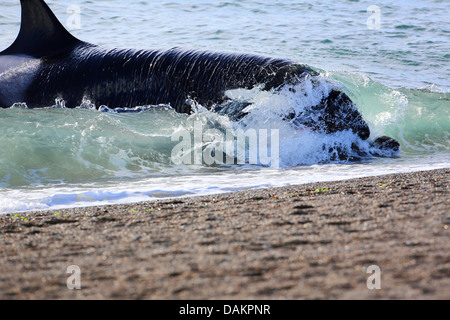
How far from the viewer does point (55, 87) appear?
20.5 ft

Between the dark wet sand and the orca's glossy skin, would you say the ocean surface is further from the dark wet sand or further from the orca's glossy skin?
the dark wet sand

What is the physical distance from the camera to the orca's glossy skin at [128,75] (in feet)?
17.9

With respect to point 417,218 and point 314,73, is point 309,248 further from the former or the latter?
point 314,73

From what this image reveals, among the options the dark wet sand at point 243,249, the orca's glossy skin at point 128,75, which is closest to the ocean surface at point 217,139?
the orca's glossy skin at point 128,75

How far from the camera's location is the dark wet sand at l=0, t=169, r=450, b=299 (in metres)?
1.81

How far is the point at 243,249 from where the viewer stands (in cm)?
220

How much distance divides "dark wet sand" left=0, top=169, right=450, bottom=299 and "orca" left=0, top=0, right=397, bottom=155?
2.29 m

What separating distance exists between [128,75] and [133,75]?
0.06 metres

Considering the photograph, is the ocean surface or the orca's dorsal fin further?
the orca's dorsal fin

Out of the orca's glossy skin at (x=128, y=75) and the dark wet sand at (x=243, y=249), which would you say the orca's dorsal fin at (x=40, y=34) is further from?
the dark wet sand at (x=243, y=249)

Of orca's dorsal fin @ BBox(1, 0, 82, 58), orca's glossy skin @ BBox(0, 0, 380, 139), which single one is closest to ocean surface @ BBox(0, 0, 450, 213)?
orca's glossy skin @ BBox(0, 0, 380, 139)

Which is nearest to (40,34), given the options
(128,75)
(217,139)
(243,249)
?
(128,75)

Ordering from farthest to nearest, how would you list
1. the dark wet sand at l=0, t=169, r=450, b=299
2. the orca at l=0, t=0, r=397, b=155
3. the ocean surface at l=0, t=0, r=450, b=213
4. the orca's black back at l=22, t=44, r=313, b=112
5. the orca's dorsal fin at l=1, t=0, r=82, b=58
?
the orca's dorsal fin at l=1, t=0, r=82, b=58
the orca's black back at l=22, t=44, r=313, b=112
the orca at l=0, t=0, r=397, b=155
the ocean surface at l=0, t=0, r=450, b=213
the dark wet sand at l=0, t=169, r=450, b=299

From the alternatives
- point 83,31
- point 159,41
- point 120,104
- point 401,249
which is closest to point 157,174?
point 120,104
